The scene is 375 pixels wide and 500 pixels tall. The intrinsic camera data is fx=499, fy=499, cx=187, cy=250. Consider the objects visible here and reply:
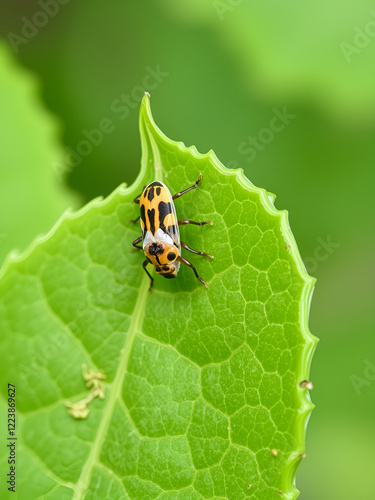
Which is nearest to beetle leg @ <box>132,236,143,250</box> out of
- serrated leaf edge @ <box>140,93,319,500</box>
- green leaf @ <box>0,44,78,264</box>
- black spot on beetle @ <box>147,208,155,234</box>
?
black spot on beetle @ <box>147,208,155,234</box>

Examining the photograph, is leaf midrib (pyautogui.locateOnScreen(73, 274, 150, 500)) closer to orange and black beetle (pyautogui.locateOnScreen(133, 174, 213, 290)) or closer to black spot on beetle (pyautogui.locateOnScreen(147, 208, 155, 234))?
orange and black beetle (pyautogui.locateOnScreen(133, 174, 213, 290))

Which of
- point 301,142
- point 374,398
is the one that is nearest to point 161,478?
point 374,398

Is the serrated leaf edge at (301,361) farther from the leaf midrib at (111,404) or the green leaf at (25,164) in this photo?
the green leaf at (25,164)

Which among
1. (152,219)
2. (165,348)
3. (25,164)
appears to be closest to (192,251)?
(152,219)

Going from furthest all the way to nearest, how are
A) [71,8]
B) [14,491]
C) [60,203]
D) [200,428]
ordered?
[71,8] < [60,203] < [14,491] < [200,428]

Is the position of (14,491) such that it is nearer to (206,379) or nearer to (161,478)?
(161,478)

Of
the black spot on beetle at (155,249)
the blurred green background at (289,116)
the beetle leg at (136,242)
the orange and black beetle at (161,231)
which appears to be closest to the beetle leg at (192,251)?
the orange and black beetle at (161,231)
